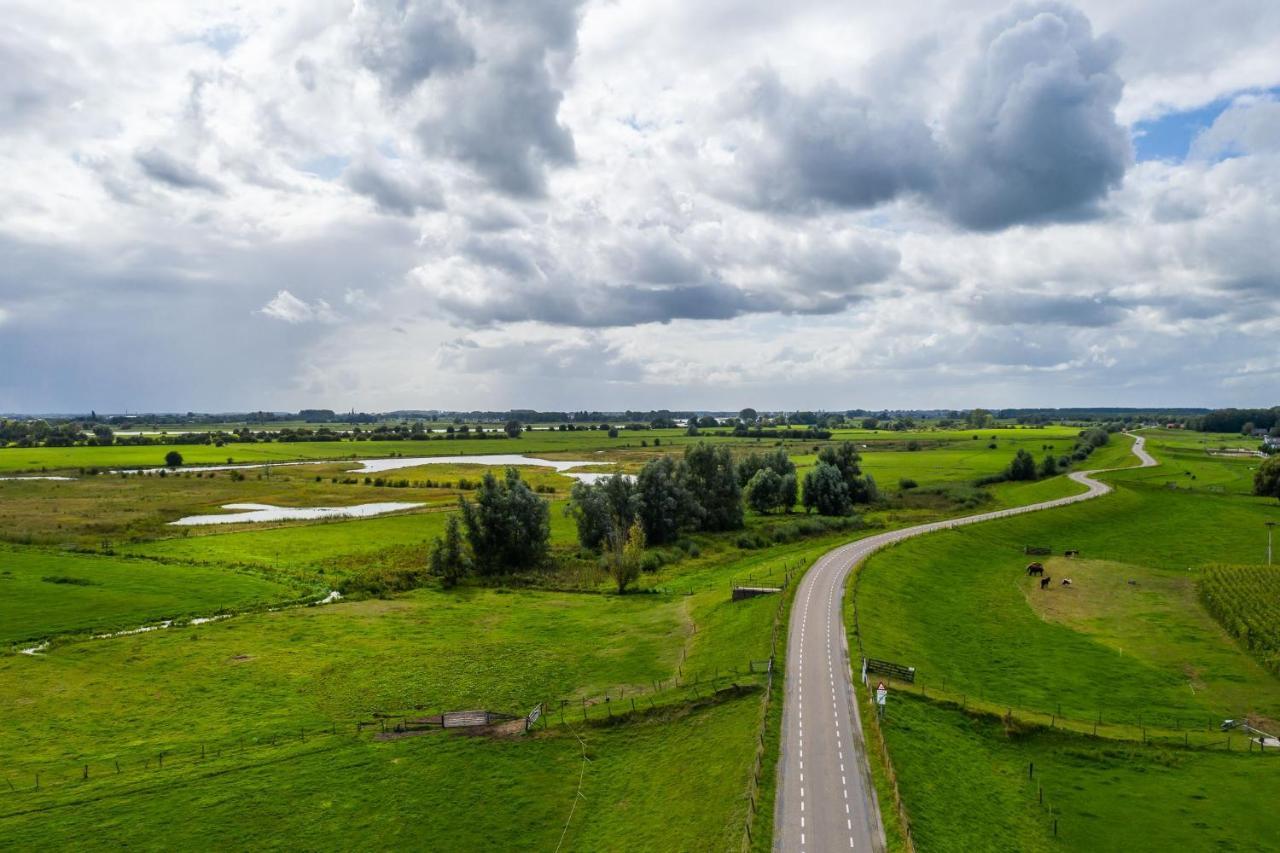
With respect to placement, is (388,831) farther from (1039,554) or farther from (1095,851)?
(1039,554)

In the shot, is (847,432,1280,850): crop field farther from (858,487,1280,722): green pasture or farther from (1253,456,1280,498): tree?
(1253,456,1280,498): tree

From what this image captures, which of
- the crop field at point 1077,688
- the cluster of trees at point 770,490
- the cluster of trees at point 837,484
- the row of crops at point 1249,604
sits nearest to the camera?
the crop field at point 1077,688

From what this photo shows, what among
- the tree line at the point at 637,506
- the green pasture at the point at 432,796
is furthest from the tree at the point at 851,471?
the green pasture at the point at 432,796

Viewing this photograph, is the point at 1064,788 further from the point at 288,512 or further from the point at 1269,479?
the point at 288,512

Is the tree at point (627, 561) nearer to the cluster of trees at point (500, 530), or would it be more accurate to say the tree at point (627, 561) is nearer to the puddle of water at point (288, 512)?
the cluster of trees at point (500, 530)

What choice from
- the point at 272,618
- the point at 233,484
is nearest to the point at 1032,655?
the point at 272,618

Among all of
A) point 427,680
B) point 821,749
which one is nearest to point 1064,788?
point 821,749
